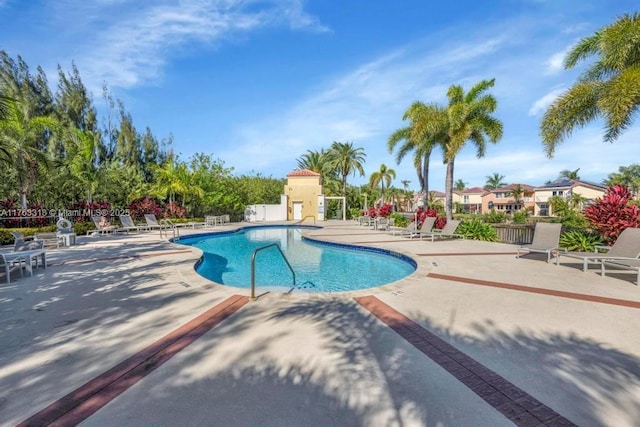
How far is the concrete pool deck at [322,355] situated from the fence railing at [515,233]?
260 inches

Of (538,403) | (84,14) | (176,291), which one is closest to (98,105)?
(84,14)

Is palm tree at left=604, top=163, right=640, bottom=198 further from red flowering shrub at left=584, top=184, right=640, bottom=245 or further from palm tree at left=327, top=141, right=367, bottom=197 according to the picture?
red flowering shrub at left=584, top=184, right=640, bottom=245

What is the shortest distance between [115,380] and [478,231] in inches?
551

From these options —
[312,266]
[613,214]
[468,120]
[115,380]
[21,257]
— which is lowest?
[312,266]

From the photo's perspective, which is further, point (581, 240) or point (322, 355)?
point (581, 240)

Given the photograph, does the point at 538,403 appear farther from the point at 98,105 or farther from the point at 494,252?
the point at 98,105

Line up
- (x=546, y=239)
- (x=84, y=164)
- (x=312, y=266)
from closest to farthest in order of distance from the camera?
(x=546, y=239)
(x=312, y=266)
(x=84, y=164)

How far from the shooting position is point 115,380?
2.80 metres

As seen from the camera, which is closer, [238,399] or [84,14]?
[238,399]

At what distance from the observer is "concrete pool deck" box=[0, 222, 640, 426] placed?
2.39m

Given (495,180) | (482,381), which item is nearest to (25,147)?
(482,381)

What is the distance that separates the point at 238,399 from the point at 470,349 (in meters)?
2.50

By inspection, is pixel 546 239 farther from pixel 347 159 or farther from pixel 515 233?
pixel 347 159

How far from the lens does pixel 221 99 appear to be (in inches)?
813
